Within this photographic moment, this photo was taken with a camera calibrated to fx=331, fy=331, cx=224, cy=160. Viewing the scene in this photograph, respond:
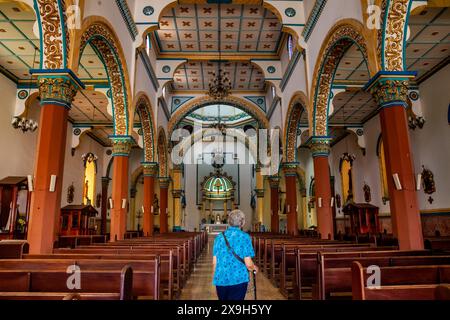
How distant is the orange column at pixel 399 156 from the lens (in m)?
6.66

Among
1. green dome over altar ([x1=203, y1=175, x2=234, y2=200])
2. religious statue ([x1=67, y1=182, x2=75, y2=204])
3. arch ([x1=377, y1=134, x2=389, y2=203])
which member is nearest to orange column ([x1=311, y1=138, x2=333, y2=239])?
arch ([x1=377, y1=134, x2=389, y2=203])

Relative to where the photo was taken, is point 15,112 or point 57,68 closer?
point 57,68

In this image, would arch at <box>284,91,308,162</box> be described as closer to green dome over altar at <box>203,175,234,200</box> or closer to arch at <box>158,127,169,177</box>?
arch at <box>158,127,169,177</box>

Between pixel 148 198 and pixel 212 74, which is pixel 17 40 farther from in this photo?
pixel 212 74

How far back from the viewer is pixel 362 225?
17.2 m

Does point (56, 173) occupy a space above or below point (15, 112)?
below

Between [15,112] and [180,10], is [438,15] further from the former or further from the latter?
[15,112]

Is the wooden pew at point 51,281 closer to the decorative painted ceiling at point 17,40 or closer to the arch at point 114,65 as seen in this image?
the arch at point 114,65

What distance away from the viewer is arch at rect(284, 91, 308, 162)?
49.5 ft

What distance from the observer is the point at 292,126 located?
1616 cm

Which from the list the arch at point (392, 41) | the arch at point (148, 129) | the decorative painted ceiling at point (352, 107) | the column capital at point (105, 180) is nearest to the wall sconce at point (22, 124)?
the arch at point (148, 129)

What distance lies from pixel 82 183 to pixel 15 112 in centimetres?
805
